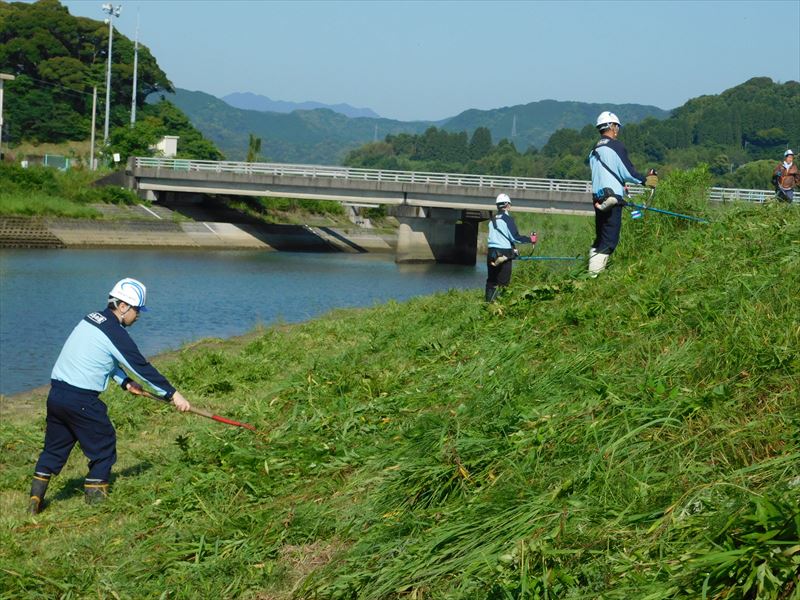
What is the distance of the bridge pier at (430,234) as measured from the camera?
58031 millimetres

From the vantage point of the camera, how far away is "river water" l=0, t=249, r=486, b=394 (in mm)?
23406

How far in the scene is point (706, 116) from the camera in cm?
16488

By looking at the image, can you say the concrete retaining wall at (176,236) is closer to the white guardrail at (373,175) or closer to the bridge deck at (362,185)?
the bridge deck at (362,185)

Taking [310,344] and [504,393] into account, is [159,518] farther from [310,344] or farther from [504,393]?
[310,344]

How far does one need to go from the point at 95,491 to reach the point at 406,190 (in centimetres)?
4900

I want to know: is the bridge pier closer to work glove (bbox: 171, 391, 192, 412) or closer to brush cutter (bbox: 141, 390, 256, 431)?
brush cutter (bbox: 141, 390, 256, 431)

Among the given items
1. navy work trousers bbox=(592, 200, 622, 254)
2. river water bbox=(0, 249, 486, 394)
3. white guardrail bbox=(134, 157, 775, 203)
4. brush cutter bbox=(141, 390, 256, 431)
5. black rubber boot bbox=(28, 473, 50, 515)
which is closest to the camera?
black rubber boot bbox=(28, 473, 50, 515)

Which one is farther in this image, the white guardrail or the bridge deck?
the white guardrail

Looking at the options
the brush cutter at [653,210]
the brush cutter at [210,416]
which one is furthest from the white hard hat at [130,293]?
the brush cutter at [653,210]

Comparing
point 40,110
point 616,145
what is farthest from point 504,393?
point 40,110

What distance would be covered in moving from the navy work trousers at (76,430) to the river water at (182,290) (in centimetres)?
904

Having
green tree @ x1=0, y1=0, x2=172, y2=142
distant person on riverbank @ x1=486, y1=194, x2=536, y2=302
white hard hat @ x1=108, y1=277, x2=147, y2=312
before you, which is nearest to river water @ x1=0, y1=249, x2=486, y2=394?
distant person on riverbank @ x1=486, y1=194, x2=536, y2=302

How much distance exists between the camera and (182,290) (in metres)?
35.2

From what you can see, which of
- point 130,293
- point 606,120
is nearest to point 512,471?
point 130,293
